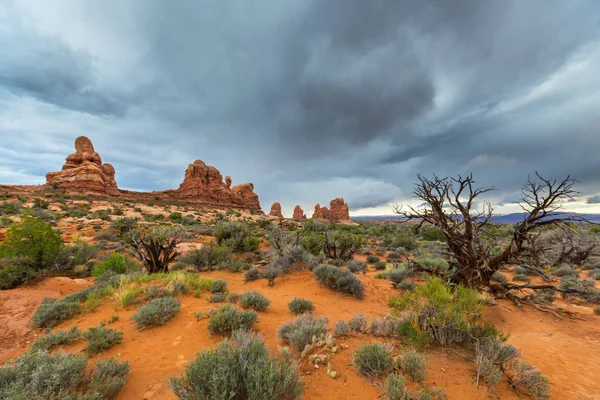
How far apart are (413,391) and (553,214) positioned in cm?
630

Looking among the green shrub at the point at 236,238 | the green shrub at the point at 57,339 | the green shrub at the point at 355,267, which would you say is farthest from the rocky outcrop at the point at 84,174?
the green shrub at the point at 355,267

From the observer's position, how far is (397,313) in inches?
168

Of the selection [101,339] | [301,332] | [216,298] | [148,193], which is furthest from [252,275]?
[148,193]

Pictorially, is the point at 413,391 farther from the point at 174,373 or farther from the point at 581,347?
the point at 581,347

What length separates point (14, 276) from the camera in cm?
730

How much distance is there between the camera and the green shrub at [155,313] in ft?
15.2

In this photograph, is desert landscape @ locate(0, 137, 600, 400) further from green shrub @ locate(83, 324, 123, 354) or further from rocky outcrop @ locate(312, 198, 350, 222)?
rocky outcrop @ locate(312, 198, 350, 222)

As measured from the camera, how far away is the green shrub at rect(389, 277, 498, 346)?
3707mm

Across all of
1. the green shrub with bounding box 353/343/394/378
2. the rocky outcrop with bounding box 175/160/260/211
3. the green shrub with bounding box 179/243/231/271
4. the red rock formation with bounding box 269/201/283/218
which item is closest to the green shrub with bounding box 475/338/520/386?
the green shrub with bounding box 353/343/394/378

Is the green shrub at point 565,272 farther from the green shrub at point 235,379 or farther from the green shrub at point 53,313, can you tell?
the green shrub at point 53,313

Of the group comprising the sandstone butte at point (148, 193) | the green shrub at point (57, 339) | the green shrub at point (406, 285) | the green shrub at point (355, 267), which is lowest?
the green shrub at point (406, 285)

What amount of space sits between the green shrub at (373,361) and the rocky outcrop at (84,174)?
181 ft

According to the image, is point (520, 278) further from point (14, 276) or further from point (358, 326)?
point (14, 276)

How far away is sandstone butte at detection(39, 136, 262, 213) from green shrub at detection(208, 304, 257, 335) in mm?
52111
